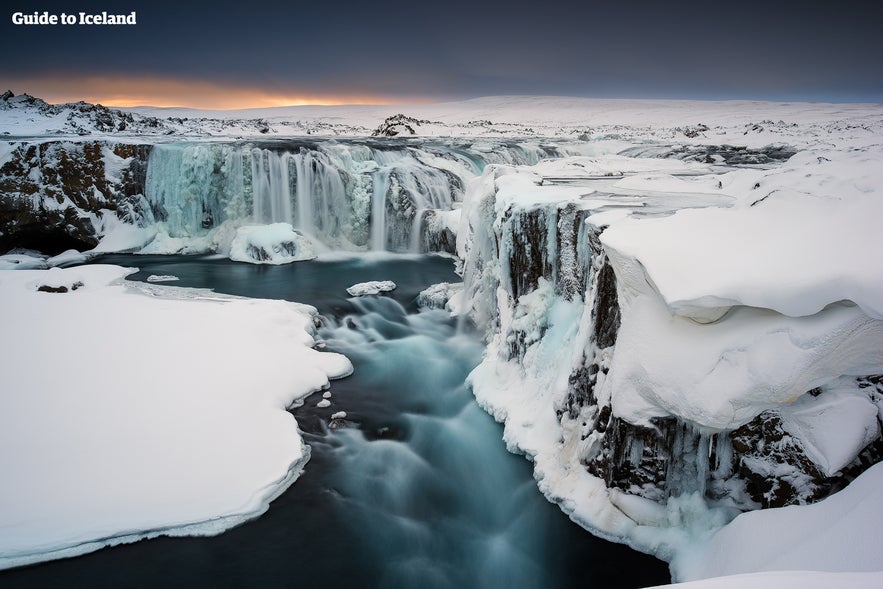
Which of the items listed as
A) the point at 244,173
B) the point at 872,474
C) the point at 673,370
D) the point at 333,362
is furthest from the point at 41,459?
the point at 244,173

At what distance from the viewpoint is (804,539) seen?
3.38 meters

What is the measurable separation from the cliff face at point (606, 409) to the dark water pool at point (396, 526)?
1.03ft

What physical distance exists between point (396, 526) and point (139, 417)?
307cm

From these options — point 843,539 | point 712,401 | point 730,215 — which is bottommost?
point 843,539

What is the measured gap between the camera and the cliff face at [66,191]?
1545cm

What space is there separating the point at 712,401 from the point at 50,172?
1877 cm

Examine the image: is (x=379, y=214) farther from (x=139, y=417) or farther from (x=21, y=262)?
(x=139, y=417)

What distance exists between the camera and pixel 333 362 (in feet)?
27.3

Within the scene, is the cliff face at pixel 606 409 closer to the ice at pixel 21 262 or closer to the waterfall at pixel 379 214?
the waterfall at pixel 379 214

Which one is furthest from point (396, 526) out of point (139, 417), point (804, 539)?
point (804, 539)

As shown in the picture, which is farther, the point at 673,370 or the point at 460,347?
the point at 460,347

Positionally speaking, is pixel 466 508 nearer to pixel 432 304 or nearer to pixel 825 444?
pixel 825 444

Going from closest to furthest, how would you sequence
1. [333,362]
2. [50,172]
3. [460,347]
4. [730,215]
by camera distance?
[730,215], [333,362], [460,347], [50,172]

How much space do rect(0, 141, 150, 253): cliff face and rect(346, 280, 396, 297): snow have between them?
8.94 m
